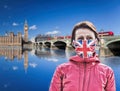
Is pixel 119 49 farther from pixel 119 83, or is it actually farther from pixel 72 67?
pixel 72 67

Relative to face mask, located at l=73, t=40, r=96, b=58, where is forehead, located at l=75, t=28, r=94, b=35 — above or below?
above

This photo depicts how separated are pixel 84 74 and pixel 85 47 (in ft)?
0.19

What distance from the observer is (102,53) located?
7059 mm

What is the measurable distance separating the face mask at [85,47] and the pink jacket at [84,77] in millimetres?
12

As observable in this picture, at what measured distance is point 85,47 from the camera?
1.95 feet

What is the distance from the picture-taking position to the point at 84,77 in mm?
574

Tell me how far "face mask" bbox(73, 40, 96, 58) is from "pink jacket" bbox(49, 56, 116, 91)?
0.04 ft

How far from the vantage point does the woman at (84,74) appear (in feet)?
1.87

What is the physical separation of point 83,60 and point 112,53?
7139mm

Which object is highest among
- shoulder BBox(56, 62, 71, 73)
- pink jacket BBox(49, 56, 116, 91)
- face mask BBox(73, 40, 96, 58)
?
face mask BBox(73, 40, 96, 58)

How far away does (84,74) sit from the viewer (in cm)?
58

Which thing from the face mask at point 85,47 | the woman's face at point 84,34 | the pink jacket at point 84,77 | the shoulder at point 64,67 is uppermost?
the woman's face at point 84,34

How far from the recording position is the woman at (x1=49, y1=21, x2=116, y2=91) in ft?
1.87

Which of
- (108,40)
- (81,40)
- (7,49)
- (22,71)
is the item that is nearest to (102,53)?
(108,40)
